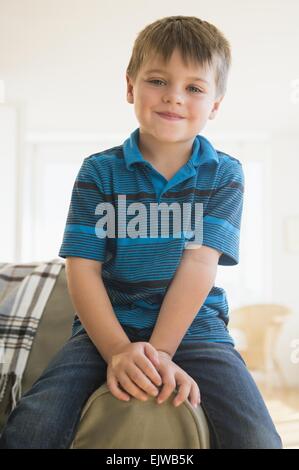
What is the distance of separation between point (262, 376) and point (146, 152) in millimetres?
4984

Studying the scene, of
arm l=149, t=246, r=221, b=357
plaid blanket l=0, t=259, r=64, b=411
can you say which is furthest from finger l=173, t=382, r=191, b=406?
plaid blanket l=0, t=259, r=64, b=411

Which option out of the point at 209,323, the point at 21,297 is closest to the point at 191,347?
the point at 209,323

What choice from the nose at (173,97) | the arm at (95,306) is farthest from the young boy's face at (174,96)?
the arm at (95,306)

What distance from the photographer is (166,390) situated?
760 millimetres

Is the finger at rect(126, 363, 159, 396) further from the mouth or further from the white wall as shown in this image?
the white wall

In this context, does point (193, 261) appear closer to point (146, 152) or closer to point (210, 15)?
point (146, 152)

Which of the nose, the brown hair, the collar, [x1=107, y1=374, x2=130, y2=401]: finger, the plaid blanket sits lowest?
the plaid blanket

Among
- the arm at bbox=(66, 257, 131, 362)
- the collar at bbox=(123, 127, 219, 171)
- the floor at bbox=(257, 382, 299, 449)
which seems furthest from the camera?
the floor at bbox=(257, 382, 299, 449)

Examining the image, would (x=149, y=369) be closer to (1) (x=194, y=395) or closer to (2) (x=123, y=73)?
(1) (x=194, y=395)

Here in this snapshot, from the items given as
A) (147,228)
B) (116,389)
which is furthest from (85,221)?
(116,389)

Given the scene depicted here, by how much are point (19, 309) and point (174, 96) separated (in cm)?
71

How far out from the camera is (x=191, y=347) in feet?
3.03

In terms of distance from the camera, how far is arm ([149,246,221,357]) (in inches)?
34.9
